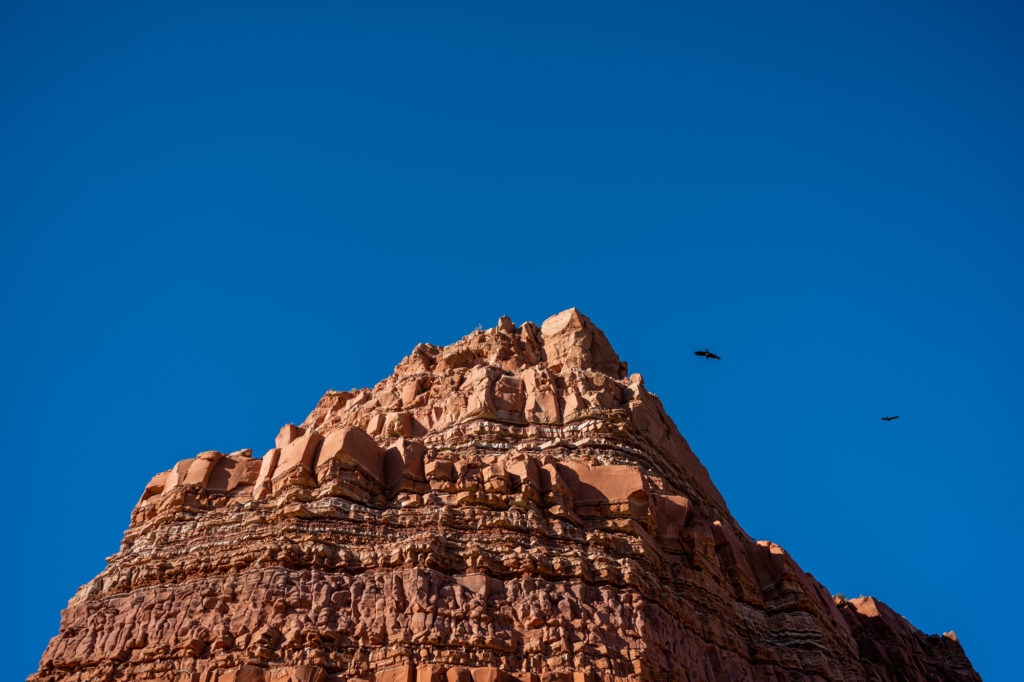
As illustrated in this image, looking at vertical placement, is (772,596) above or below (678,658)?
above

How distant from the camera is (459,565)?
22094 millimetres

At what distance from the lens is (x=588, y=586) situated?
22.3 metres

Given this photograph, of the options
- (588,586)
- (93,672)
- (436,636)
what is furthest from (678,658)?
(93,672)

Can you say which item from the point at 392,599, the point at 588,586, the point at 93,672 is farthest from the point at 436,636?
the point at 93,672

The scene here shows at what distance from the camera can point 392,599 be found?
21.0m

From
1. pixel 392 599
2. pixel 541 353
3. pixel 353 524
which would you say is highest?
pixel 541 353

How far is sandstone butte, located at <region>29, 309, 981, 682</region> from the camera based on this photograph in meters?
20.5

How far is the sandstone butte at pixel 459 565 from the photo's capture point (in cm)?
2045

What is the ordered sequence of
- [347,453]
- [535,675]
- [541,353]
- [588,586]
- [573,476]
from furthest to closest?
[541,353]
[573,476]
[347,453]
[588,586]
[535,675]

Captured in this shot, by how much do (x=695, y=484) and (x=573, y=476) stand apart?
23.9ft

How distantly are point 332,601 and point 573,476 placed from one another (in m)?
7.17

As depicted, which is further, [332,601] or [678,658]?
[678,658]

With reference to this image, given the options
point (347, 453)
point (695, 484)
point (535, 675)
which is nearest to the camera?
point (535, 675)

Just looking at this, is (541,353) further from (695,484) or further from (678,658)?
(678,658)
